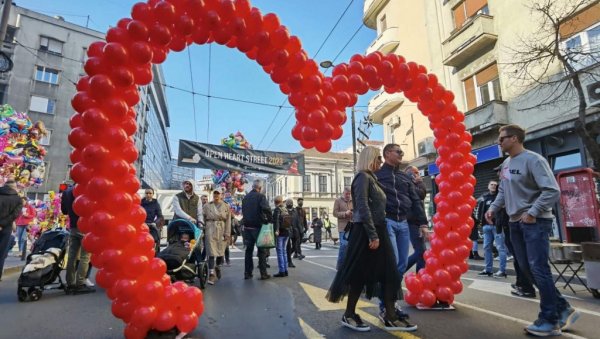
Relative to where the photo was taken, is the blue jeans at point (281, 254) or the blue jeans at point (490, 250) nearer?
the blue jeans at point (490, 250)

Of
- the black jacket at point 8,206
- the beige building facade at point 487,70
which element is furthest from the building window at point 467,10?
the black jacket at point 8,206

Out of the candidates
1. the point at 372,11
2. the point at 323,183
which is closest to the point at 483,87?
the point at 372,11

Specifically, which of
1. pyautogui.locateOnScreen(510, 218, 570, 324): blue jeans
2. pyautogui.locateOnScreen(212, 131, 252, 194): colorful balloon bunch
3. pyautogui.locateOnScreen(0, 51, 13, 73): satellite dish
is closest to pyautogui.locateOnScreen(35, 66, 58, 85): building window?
pyautogui.locateOnScreen(212, 131, 252, 194): colorful balloon bunch

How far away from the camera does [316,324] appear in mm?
Answer: 3637

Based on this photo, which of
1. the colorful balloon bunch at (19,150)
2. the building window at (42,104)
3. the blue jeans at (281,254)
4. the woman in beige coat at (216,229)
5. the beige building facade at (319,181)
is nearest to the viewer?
the woman in beige coat at (216,229)

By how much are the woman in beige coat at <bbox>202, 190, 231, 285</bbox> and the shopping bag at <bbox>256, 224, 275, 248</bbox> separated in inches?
29.1

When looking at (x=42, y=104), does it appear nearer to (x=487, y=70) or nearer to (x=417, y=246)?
(x=487, y=70)

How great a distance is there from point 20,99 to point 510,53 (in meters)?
36.1

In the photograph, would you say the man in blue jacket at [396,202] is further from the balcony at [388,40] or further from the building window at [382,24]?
the building window at [382,24]

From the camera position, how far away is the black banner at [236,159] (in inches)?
603

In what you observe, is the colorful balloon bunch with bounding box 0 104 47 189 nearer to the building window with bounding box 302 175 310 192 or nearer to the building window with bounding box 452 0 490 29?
the building window with bounding box 452 0 490 29

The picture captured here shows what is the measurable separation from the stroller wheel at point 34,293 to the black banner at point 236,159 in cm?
1030

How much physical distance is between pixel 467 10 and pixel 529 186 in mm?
14431

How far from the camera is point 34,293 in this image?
4992mm
